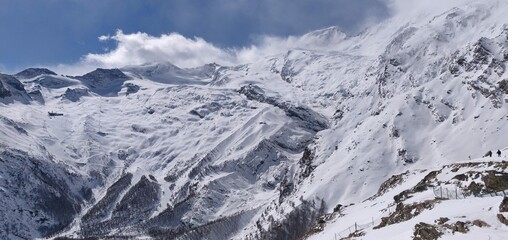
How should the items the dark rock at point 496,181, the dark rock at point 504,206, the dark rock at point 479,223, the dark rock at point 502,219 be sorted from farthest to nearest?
1. the dark rock at point 496,181
2. the dark rock at point 504,206
3. the dark rock at point 479,223
4. the dark rock at point 502,219

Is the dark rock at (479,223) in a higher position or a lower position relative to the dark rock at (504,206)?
lower

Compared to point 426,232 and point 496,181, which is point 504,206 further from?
point 496,181

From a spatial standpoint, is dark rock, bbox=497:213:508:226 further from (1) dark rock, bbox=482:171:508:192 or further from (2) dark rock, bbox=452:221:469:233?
(1) dark rock, bbox=482:171:508:192

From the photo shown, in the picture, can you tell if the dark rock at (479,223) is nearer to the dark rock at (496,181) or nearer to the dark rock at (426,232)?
the dark rock at (426,232)

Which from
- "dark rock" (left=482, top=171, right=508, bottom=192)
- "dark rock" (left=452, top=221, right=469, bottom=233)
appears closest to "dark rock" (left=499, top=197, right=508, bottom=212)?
"dark rock" (left=452, top=221, right=469, bottom=233)

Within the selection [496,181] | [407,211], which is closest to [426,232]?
[407,211]

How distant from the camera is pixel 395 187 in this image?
107000 mm

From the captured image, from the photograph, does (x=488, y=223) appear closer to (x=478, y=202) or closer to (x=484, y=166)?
(x=478, y=202)

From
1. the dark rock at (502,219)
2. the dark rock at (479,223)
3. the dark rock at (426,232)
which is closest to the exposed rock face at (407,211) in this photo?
the dark rock at (426,232)

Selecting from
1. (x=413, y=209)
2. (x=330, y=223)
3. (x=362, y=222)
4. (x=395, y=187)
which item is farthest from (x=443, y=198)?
(x=395, y=187)

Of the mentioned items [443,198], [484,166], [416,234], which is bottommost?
[416,234]

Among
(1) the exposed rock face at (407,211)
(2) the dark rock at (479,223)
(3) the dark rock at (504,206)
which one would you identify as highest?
(1) the exposed rock face at (407,211)

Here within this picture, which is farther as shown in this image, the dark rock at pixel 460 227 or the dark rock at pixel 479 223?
the dark rock at pixel 479 223

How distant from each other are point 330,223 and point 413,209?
3567cm
